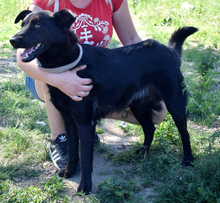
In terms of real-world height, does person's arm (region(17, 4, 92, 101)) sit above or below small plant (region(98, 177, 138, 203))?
above

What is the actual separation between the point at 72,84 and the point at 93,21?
0.83 meters

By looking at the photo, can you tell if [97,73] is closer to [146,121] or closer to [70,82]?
[70,82]

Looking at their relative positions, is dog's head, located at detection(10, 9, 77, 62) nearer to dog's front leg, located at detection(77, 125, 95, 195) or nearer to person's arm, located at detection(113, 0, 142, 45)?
dog's front leg, located at detection(77, 125, 95, 195)

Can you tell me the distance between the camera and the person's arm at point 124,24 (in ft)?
9.71

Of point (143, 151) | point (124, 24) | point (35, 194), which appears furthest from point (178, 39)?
point (35, 194)

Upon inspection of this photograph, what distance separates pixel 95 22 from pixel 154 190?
5.19 feet

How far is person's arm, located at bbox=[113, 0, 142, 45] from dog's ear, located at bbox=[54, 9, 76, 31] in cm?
91

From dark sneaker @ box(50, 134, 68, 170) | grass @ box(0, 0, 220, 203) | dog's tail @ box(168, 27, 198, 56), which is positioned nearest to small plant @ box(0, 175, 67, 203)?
grass @ box(0, 0, 220, 203)

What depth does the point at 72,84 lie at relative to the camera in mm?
2232

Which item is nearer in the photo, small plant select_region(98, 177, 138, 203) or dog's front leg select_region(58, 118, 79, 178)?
small plant select_region(98, 177, 138, 203)

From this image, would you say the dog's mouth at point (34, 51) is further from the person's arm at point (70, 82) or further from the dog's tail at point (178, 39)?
the dog's tail at point (178, 39)

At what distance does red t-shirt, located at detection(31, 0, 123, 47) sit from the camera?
272 centimetres

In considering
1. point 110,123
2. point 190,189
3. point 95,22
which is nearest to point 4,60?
point 110,123

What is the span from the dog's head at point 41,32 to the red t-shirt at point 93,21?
1.63 ft
